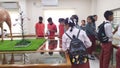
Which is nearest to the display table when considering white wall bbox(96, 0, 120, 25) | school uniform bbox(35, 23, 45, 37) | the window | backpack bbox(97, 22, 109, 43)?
backpack bbox(97, 22, 109, 43)

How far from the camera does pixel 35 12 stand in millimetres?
10023

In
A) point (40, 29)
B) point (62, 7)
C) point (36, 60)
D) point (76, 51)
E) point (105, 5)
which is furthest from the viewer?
point (62, 7)

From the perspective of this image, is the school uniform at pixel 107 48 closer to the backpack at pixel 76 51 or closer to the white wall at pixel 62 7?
the backpack at pixel 76 51

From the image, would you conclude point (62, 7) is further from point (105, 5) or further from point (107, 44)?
point (107, 44)

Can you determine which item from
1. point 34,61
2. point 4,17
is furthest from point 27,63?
point 4,17

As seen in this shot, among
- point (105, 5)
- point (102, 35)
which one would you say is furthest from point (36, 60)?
point (105, 5)

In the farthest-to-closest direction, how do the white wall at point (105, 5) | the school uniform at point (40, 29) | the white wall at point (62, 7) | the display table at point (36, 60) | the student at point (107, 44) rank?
the white wall at point (62, 7), the white wall at point (105, 5), the school uniform at point (40, 29), the student at point (107, 44), the display table at point (36, 60)

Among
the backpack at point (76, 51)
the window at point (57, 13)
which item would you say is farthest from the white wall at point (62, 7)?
the backpack at point (76, 51)

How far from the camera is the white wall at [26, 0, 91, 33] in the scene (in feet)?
32.7

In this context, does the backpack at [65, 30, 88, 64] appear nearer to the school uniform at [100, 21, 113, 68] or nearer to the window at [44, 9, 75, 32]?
the school uniform at [100, 21, 113, 68]

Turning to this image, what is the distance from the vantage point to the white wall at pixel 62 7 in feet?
32.7

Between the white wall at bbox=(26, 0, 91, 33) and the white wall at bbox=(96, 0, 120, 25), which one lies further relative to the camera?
the white wall at bbox=(26, 0, 91, 33)

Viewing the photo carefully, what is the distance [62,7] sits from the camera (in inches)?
395

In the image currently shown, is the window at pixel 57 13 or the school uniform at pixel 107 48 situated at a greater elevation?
the window at pixel 57 13
